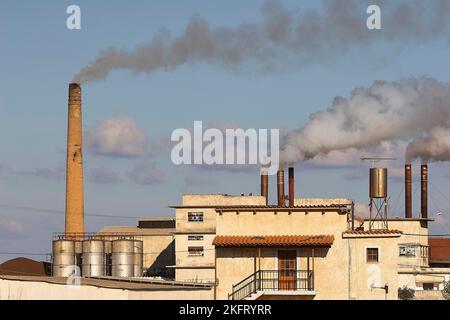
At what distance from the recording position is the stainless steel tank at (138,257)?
3762 inches

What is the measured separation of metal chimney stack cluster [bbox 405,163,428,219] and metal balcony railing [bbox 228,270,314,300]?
143ft

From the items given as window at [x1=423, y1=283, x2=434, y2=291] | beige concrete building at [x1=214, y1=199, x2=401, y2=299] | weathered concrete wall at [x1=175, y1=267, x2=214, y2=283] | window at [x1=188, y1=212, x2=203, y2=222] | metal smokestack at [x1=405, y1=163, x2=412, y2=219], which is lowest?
window at [x1=423, y1=283, x2=434, y2=291]

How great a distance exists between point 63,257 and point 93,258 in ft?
8.77

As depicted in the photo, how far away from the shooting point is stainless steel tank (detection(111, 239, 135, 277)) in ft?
311

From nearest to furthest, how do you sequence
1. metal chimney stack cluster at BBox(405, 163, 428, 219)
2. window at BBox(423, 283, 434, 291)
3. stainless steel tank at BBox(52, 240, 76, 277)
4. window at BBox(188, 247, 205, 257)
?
window at BBox(423, 283, 434, 291)
window at BBox(188, 247, 205, 257)
stainless steel tank at BBox(52, 240, 76, 277)
metal chimney stack cluster at BBox(405, 163, 428, 219)

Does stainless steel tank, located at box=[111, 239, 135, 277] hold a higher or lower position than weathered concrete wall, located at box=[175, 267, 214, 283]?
higher

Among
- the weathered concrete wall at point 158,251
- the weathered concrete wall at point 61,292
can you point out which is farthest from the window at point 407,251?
the weathered concrete wall at point 61,292

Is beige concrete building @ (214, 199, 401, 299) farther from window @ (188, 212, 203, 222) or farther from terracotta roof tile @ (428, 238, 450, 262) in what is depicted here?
terracotta roof tile @ (428, 238, 450, 262)

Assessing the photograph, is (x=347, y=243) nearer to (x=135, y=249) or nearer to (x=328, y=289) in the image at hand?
(x=328, y=289)

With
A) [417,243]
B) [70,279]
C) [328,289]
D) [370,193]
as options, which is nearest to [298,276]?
[328,289]

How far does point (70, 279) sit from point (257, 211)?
10755 millimetres

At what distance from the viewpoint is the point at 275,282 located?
54.8m

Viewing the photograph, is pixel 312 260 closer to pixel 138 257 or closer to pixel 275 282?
pixel 275 282

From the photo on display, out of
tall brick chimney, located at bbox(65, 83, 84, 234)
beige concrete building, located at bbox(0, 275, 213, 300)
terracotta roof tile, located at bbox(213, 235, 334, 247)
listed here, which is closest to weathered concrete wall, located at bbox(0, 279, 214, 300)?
beige concrete building, located at bbox(0, 275, 213, 300)
